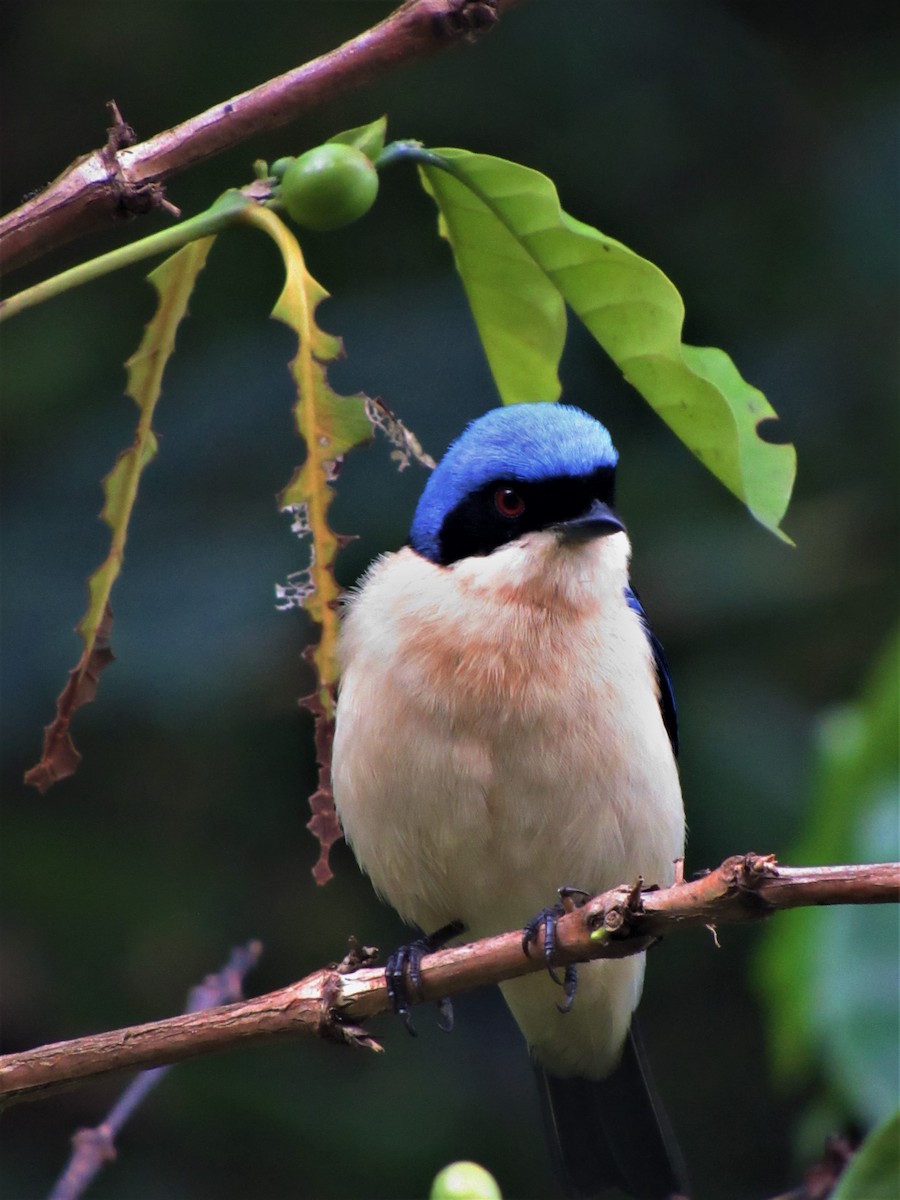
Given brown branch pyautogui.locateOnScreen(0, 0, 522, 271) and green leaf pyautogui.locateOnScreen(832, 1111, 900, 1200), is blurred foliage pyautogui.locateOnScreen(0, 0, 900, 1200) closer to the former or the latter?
green leaf pyautogui.locateOnScreen(832, 1111, 900, 1200)

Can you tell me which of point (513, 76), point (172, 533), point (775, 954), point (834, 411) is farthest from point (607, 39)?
point (775, 954)

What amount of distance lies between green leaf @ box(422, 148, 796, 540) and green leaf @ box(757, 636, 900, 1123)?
144cm

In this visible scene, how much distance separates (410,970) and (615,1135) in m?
1.47

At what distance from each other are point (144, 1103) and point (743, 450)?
410cm

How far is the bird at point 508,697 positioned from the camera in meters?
3.35

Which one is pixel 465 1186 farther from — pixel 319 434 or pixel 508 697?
pixel 508 697

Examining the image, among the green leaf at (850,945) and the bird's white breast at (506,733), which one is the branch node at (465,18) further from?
the green leaf at (850,945)

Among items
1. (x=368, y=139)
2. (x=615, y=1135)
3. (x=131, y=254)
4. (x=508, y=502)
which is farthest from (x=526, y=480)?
(x=615, y=1135)

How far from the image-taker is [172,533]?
17.6 feet

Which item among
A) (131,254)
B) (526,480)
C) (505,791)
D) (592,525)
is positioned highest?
(526,480)

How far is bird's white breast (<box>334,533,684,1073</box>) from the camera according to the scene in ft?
11.0

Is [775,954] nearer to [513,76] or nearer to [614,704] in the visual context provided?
[614,704]

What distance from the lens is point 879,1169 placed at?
2.39m

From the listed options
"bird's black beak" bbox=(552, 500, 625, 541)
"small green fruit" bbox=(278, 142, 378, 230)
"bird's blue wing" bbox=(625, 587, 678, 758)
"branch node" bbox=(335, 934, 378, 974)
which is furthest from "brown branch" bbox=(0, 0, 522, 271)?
"bird's blue wing" bbox=(625, 587, 678, 758)
